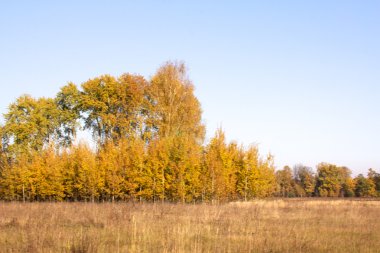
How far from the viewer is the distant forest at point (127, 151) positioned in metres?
32.1

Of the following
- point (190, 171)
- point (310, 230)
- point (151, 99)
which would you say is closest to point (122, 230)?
point (310, 230)

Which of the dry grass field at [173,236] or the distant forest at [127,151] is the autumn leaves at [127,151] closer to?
the distant forest at [127,151]

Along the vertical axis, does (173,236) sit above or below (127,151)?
below

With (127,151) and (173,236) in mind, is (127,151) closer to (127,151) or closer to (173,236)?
(127,151)

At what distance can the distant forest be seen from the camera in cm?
3209

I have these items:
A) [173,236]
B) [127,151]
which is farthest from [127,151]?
[173,236]

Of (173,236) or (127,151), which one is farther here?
(127,151)

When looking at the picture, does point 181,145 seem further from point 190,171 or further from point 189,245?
point 189,245

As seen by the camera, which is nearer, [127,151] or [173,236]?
[173,236]

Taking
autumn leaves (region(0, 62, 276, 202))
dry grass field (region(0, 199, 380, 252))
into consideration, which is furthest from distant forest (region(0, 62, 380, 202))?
dry grass field (region(0, 199, 380, 252))

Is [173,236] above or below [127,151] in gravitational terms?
below

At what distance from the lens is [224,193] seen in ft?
103

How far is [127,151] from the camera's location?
34219 mm

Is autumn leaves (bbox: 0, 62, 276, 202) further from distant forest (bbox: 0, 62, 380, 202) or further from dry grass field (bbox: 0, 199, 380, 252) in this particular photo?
dry grass field (bbox: 0, 199, 380, 252)
